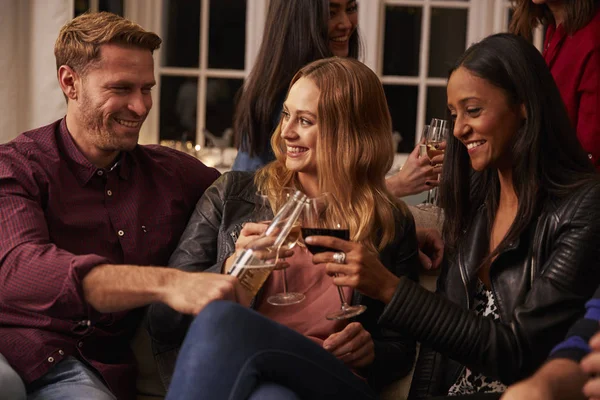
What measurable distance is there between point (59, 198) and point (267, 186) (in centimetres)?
55

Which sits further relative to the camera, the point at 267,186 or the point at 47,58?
the point at 47,58

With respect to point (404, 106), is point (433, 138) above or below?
above

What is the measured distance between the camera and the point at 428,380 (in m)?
2.36

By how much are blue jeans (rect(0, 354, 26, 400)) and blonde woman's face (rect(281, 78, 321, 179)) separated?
86cm

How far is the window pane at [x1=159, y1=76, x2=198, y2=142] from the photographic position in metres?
5.32

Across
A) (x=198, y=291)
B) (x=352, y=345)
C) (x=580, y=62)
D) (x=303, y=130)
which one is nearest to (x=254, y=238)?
(x=198, y=291)

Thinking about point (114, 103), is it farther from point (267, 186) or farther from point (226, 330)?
point (226, 330)

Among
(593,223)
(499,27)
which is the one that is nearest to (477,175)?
(593,223)

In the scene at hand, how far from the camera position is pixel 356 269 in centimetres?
207

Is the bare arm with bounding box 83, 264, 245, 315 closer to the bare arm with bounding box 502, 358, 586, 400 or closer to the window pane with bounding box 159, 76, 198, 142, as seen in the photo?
the bare arm with bounding box 502, 358, 586, 400

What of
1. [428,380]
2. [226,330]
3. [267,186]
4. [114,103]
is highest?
[114,103]

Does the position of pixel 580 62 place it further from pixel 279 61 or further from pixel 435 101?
pixel 435 101

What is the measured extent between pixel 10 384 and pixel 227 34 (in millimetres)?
3382

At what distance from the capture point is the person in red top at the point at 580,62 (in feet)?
10.7
